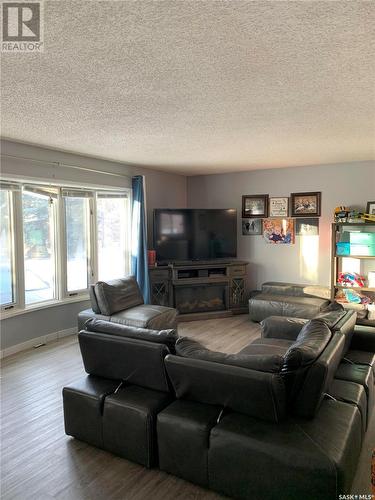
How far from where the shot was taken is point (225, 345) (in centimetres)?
466

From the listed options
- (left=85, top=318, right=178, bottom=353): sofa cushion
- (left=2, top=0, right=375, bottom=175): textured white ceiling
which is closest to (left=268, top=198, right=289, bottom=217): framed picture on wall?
(left=2, top=0, right=375, bottom=175): textured white ceiling

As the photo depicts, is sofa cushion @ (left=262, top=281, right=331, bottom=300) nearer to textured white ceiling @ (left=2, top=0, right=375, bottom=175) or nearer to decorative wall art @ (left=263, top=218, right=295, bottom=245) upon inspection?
decorative wall art @ (left=263, top=218, right=295, bottom=245)

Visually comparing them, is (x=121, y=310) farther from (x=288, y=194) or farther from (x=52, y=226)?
(x=288, y=194)

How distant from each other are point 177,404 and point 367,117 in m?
2.90

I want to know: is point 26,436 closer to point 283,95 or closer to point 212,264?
point 283,95

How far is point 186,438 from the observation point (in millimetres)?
2104

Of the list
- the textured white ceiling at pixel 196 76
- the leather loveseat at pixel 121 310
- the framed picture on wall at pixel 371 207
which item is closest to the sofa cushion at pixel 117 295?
the leather loveseat at pixel 121 310

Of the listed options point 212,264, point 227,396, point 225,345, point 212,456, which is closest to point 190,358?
point 227,396

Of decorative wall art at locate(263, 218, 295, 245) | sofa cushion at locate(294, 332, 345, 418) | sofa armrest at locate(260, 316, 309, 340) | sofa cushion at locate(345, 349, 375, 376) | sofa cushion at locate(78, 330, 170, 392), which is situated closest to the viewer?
Answer: sofa cushion at locate(294, 332, 345, 418)

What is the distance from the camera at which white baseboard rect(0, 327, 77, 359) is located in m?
4.32

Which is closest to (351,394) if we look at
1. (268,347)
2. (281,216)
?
(268,347)

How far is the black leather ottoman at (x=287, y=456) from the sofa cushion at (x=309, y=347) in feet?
1.09

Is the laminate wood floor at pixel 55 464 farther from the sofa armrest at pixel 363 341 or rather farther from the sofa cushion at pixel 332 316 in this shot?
the sofa cushion at pixel 332 316

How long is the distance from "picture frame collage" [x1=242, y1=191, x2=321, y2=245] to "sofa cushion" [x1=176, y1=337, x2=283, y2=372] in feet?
14.4
